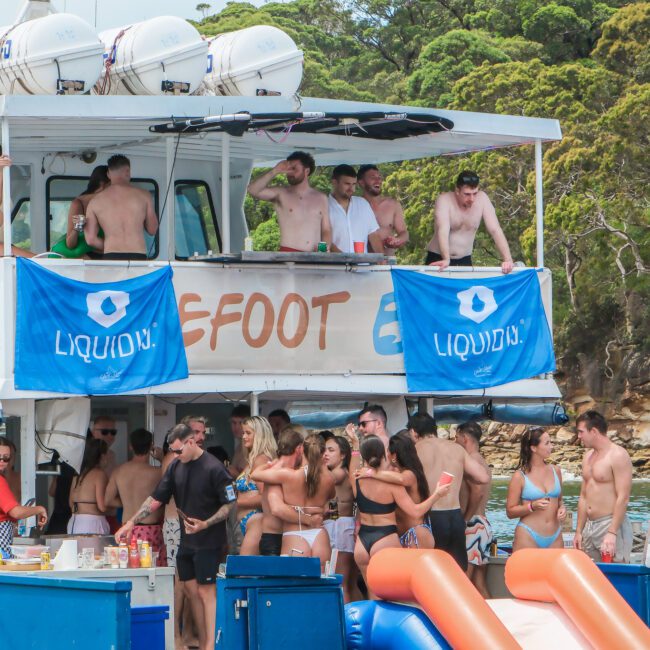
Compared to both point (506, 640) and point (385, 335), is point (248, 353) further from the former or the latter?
point (506, 640)

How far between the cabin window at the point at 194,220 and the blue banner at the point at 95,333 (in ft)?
8.71

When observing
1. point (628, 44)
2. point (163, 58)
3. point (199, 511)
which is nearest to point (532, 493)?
point (199, 511)

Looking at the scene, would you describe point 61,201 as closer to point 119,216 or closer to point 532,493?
point 119,216

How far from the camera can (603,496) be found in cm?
1162

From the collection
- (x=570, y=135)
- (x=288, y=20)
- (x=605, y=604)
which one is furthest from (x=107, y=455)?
(x=288, y=20)

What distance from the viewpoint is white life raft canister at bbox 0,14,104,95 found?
1253 centimetres

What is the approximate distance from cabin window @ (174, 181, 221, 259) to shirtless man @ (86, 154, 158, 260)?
6.07 ft

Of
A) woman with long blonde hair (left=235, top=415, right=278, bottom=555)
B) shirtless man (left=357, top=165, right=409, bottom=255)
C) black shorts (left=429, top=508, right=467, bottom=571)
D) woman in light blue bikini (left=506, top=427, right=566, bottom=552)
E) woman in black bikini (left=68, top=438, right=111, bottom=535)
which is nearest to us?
woman with long blonde hair (left=235, top=415, right=278, bottom=555)

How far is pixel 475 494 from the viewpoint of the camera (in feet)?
39.5

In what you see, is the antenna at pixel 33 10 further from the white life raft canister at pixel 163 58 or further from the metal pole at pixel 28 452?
the metal pole at pixel 28 452

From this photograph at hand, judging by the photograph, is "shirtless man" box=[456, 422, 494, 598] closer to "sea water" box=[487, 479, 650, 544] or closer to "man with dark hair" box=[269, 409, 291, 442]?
"man with dark hair" box=[269, 409, 291, 442]

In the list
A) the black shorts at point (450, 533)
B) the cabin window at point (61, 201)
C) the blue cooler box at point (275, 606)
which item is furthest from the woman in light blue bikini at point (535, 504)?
the cabin window at point (61, 201)

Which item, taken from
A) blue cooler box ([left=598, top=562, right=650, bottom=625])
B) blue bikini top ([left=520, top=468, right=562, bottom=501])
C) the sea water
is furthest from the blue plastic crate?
the sea water

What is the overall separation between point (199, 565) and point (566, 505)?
3022 cm
